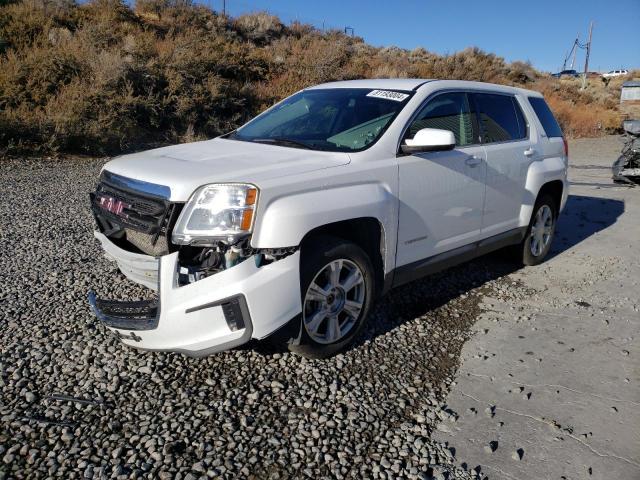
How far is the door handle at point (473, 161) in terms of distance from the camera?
14.9 feet

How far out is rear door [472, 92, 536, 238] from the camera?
193 inches

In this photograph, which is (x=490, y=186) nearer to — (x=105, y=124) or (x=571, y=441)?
(x=571, y=441)

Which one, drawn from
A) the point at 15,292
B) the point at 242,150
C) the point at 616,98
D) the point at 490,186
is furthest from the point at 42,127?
the point at 616,98

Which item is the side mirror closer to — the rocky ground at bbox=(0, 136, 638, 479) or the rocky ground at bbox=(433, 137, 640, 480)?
the rocky ground at bbox=(0, 136, 638, 479)

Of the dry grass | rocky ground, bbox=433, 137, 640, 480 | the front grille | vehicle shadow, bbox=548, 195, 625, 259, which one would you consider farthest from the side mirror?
the dry grass

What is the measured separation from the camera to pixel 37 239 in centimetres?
596

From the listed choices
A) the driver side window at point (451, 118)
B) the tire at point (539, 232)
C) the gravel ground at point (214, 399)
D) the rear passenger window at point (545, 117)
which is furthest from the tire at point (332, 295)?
the rear passenger window at point (545, 117)

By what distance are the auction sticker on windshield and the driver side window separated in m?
0.19

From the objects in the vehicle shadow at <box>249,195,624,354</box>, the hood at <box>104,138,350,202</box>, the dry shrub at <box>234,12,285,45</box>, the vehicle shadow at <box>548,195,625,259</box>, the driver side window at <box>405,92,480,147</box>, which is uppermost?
the dry shrub at <box>234,12,285,45</box>

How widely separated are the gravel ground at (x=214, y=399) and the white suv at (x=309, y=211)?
11.8 inches

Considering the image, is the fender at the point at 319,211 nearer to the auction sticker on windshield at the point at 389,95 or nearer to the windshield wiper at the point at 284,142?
the windshield wiper at the point at 284,142

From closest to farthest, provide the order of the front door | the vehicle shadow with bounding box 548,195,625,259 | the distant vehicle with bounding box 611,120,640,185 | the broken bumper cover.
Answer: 1. the broken bumper cover
2. the front door
3. the vehicle shadow with bounding box 548,195,625,259
4. the distant vehicle with bounding box 611,120,640,185

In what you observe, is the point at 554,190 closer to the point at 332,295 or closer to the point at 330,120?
the point at 330,120

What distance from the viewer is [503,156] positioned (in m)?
4.99
